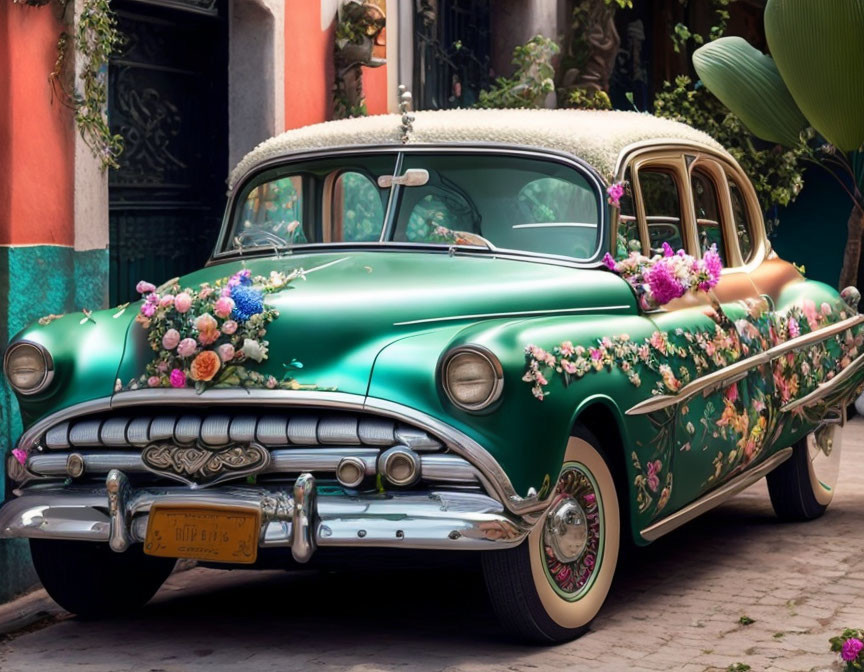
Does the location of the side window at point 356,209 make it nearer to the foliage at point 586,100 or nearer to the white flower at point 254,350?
the white flower at point 254,350

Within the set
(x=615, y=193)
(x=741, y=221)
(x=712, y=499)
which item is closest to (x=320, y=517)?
(x=615, y=193)

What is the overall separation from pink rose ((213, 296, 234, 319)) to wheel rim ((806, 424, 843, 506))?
349cm

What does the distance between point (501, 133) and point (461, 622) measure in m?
1.83

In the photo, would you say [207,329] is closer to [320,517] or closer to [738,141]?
[320,517]

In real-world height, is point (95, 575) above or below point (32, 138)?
below

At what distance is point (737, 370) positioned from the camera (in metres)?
6.48

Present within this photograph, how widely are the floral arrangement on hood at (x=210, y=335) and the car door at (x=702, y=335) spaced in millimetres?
1439

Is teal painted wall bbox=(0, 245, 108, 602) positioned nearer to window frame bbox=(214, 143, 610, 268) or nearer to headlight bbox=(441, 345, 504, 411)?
window frame bbox=(214, 143, 610, 268)

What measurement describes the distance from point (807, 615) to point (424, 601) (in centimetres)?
136

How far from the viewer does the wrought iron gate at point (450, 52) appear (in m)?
11.0

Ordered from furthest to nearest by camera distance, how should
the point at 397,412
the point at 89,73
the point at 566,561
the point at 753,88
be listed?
the point at 753,88 → the point at 89,73 → the point at 566,561 → the point at 397,412

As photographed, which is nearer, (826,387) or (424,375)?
(424,375)

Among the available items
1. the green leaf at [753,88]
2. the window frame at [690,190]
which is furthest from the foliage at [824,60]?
the green leaf at [753,88]

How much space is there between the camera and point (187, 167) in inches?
352
